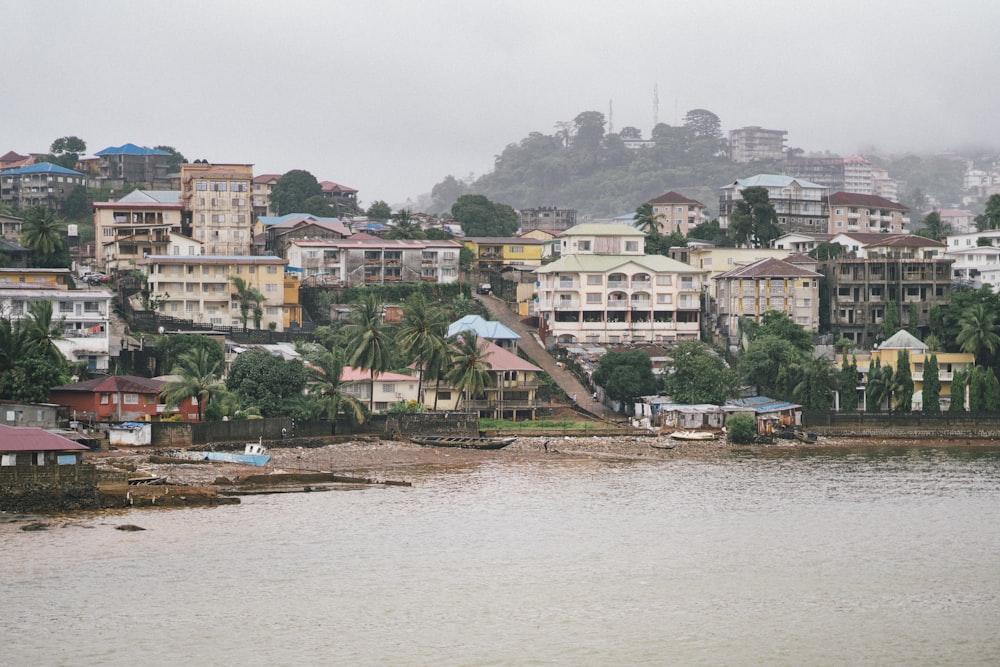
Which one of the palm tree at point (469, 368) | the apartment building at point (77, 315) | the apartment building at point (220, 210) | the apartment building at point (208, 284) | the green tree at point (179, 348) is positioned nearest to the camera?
the apartment building at point (77, 315)

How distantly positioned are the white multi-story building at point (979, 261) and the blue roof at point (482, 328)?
40.3 m

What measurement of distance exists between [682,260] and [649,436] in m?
38.2

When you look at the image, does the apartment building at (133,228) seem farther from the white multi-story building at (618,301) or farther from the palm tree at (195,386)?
the palm tree at (195,386)

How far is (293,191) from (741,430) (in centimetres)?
7435

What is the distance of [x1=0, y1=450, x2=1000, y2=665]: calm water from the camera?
32969 millimetres

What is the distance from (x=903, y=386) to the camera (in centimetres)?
8262

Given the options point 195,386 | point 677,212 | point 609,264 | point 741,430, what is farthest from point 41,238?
point 677,212

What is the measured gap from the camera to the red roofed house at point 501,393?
267ft

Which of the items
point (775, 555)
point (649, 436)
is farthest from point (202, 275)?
point (775, 555)

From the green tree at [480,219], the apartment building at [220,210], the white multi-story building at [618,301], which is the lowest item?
the white multi-story building at [618,301]

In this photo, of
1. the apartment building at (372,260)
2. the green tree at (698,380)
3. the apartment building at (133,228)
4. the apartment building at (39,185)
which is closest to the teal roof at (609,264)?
the apartment building at (372,260)

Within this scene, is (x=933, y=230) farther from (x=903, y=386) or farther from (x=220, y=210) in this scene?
(x=220, y=210)

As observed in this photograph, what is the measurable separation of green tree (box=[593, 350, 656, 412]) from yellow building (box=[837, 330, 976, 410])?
13.5m

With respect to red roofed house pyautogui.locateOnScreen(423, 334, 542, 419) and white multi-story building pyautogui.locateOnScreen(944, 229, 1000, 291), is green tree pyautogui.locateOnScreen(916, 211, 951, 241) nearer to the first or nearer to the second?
white multi-story building pyautogui.locateOnScreen(944, 229, 1000, 291)
